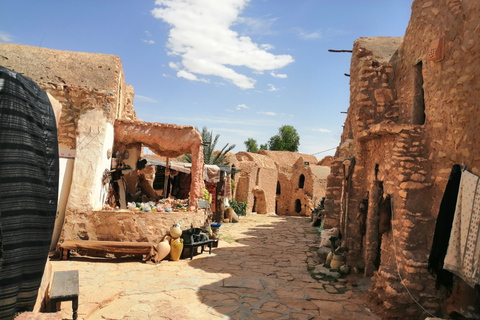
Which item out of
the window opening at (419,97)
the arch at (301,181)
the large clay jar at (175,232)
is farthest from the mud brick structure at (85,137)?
the arch at (301,181)

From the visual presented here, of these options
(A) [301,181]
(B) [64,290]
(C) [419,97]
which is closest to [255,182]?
(A) [301,181]

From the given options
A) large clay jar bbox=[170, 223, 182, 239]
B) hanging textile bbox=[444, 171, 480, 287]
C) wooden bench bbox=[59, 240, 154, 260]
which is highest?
hanging textile bbox=[444, 171, 480, 287]

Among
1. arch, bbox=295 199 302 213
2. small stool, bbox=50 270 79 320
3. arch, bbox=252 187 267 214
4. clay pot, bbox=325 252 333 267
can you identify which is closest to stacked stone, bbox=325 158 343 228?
clay pot, bbox=325 252 333 267

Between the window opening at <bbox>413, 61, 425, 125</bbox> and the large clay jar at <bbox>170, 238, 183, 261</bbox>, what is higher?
the window opening at <bbox>413, 61, 425, 125</bbox>

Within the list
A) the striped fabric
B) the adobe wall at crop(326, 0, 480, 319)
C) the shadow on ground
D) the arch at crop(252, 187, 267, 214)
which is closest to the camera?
the striped fabric

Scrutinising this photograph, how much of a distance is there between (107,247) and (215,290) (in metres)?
3.42

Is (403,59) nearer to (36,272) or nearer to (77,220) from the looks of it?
(36,272)

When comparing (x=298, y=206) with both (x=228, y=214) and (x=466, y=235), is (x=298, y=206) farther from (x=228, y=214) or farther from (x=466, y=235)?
(x=466, y=235)

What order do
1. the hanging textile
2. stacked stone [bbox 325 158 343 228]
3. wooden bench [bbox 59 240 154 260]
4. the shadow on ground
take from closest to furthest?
the hanging textile → the shadow on ground → wooden bench [bbox 59 240 154 260] → stacked stone [bbox 325 158 343 228]

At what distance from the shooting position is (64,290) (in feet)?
14.8

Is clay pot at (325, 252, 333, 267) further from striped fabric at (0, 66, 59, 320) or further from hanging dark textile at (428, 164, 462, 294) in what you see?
striped fabric at (0, 66, 59, 320)

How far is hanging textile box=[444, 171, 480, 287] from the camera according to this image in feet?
14.7

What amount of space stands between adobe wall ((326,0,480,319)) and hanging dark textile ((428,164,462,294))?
23cm

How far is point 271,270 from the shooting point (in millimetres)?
8820
